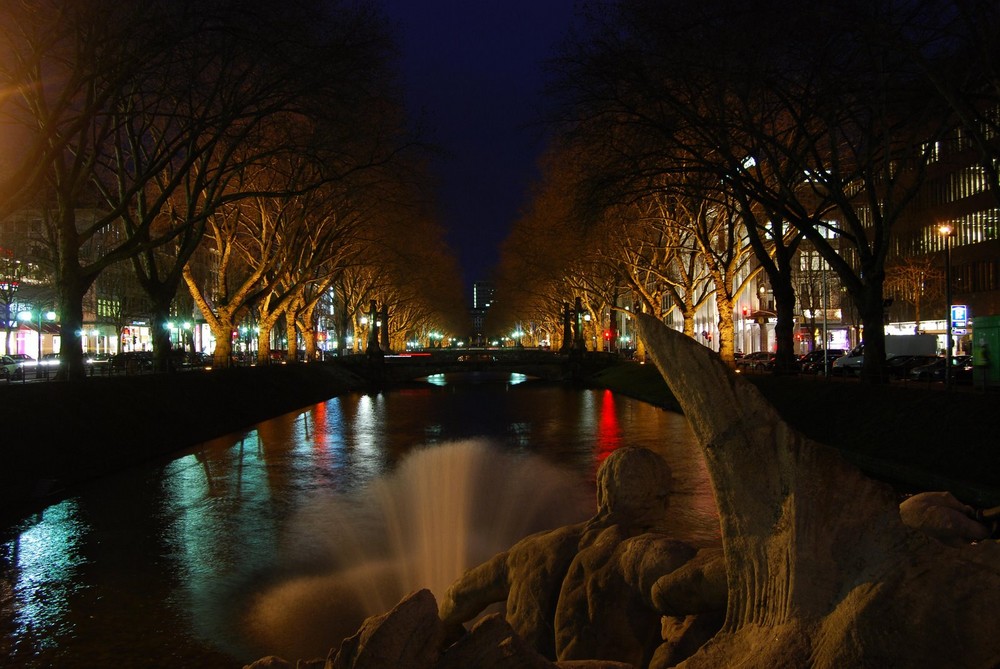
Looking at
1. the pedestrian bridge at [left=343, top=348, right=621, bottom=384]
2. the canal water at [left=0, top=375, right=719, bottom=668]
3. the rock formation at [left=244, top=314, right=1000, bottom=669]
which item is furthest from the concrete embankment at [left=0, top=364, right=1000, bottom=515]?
the pedestrian bridge at [left=343, top=348, right=621, bottom=384]

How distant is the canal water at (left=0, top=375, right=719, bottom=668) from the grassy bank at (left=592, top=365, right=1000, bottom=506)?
146 inches

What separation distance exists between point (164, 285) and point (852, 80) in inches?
951

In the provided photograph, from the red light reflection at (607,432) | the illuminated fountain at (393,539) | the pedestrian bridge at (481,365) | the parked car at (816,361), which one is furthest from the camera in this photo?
the pedestrian bridge at (481,365)

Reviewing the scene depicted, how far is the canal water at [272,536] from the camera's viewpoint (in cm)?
935

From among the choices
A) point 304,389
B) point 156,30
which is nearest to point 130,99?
point 156,30

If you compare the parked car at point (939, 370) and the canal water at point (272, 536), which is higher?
the parked car at point (939, 370)

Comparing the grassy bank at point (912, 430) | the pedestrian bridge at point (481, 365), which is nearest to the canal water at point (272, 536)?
Result: the grassy bank at point (912, 430)

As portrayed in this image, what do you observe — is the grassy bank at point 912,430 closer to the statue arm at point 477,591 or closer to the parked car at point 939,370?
the statue arm at point 477,591

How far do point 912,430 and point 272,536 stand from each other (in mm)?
14199

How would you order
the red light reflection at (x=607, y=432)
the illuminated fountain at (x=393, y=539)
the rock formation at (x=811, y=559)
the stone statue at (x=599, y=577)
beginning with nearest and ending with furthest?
the rock formation at (x=811, y=559)
the stone statue at (x=599, y=577)
the illuminated fountain at (x=393, y=539)
the red light reflection at (x=607, y=432)

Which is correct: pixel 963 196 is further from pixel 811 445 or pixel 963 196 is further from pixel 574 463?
pixel 811 445

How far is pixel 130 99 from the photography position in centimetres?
2573

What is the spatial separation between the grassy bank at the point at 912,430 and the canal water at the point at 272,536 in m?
3.71

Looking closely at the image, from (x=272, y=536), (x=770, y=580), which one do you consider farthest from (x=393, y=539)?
(x=770, y=580)
